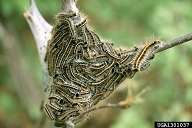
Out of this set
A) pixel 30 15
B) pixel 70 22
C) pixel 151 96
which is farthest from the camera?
pixel 151 96

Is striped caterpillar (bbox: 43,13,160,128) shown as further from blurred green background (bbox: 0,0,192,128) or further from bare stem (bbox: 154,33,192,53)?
blurred green background (bbox: 0,0,192,128)

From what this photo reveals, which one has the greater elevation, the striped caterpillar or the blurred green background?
the blurred green background

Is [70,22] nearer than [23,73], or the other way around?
[70,22]

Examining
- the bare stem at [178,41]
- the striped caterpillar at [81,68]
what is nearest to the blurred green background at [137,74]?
the striped caterpillar at [81,68]

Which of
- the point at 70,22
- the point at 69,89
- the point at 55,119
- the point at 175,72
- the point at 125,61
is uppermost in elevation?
the point at 175,72

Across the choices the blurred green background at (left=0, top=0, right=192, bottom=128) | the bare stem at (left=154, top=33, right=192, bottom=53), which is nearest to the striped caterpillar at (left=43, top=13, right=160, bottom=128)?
the bare stem at (left=154, top=33, right=192, bottom=53)

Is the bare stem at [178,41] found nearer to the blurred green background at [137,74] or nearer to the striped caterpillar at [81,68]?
the striped caterpillar at [81,68]

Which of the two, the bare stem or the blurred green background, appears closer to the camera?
the bare stem

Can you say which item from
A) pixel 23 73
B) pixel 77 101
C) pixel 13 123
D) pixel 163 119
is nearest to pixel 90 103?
pixel 77 101

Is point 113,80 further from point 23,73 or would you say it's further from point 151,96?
point 23,73
